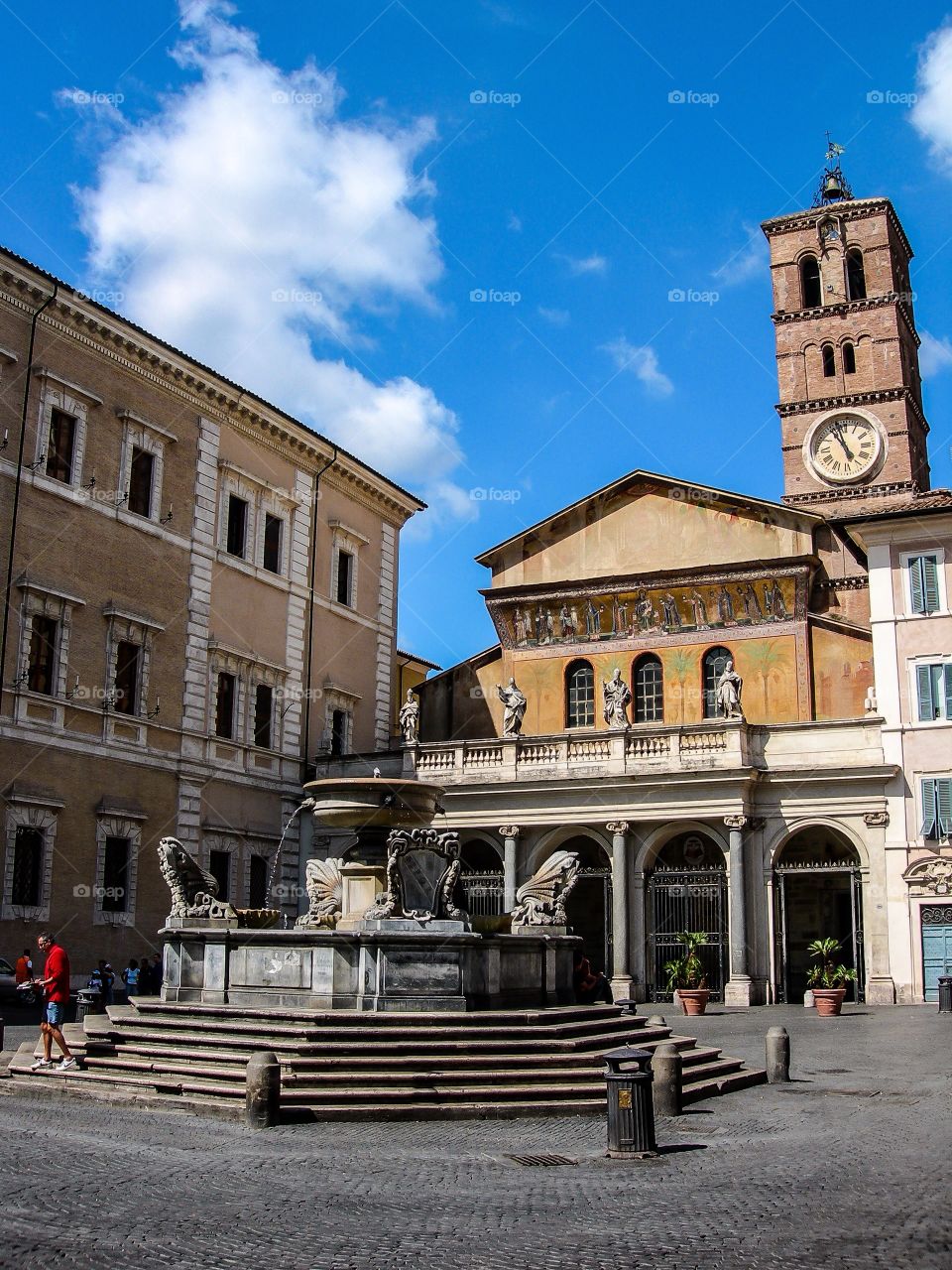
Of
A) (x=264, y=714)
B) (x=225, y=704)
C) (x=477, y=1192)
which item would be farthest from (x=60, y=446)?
(x=477, y=1192)

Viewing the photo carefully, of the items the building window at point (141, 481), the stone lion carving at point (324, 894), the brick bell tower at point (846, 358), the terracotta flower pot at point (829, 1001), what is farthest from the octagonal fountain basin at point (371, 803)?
the brick bell tower at point (846, 358)

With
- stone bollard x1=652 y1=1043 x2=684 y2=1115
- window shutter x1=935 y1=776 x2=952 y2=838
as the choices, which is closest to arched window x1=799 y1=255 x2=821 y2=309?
window shutter x1=935 y1=776 x2=952 y2=838

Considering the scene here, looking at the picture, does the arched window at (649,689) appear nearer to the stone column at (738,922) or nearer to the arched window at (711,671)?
the arched window at (711,671)

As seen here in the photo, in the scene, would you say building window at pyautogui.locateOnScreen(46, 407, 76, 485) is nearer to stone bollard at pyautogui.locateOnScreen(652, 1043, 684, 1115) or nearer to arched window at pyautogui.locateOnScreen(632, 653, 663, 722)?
arched window at pyautogui.locateOnScreen(632, 653, 663, 722)

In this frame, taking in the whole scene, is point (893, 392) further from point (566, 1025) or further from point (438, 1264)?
point (438, 1264)

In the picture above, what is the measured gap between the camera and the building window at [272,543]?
118 feet

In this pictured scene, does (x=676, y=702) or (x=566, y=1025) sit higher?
(x=676, y=702)

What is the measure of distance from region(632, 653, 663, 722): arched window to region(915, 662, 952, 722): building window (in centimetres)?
765

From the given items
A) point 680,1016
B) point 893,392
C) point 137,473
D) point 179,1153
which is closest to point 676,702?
point 680,1016

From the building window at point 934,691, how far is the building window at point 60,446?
2013 centimetres

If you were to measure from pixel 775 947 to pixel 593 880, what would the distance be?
8.59m

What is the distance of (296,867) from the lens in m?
36.3

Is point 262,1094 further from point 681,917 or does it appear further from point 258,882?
point 681,917

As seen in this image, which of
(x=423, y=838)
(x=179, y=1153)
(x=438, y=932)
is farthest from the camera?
(x=423, y=838)
